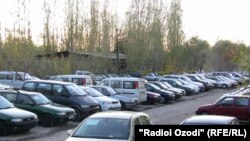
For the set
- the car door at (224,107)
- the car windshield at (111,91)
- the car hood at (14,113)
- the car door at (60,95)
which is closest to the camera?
the car hood at (14,113)

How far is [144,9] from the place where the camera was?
72.8 m

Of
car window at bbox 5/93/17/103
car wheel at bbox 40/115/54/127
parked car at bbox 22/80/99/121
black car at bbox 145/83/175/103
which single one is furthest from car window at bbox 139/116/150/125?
black car at bbox 145/83/175/103

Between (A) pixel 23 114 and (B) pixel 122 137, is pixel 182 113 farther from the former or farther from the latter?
(B) pixel 122 137

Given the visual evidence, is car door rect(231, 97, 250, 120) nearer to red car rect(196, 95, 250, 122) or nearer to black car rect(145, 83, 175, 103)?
red car rect(196, 95, 250, 122)

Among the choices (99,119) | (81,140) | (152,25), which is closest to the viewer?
(81,140)

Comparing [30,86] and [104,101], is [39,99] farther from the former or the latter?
[104,101]

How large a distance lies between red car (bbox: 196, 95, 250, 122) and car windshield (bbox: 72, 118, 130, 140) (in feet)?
39.4

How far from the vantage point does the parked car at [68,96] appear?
22.3 m

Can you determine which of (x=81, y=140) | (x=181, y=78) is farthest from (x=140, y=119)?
(x=181, y=78)

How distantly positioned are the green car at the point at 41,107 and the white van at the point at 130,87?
8.88m

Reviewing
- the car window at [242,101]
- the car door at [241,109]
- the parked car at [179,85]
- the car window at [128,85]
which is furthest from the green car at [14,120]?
the parked car at [179,85]

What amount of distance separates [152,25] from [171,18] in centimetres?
533

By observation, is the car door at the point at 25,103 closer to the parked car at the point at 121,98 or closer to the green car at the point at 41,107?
the green car at the point at 41,107

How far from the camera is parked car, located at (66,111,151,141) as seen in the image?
11.4 meters
